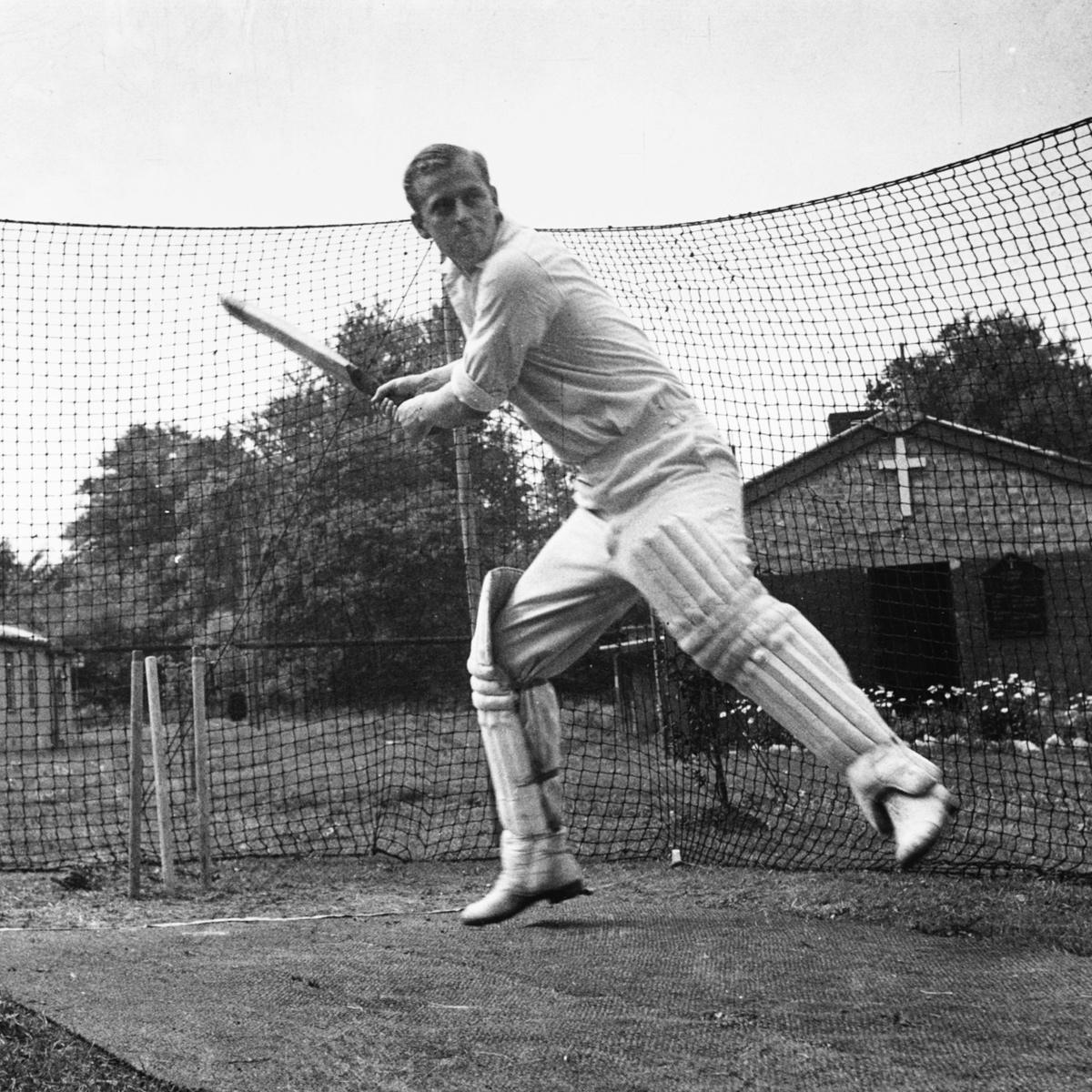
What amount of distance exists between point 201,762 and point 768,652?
209 inches

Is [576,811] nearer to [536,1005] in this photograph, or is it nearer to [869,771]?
[536,1005]

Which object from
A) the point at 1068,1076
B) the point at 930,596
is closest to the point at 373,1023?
the point at 1068,1076

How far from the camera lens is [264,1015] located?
3.94 meters

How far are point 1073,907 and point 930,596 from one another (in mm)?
10830

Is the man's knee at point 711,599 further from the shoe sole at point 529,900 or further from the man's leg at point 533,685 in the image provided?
the shoe sole at point 529,900

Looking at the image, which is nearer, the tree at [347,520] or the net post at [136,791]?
the net post at [136,791]

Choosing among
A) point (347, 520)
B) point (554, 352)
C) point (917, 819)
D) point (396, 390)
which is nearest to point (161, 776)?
point (396, 390)

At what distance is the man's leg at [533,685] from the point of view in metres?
2.92

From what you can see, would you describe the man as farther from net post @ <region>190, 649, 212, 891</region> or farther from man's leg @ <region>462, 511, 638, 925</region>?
net post @ <region>190, 649, 212, 891</region>

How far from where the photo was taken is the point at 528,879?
2.95 meters

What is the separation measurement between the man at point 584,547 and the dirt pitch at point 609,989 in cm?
87

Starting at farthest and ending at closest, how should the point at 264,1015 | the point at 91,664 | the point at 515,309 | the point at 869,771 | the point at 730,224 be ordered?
the point at 91,664
the point at 730,224
the point at 264,1015
the point at 515,309
the point at 869,771

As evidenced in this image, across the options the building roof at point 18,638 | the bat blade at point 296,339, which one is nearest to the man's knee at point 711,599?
the bat blade at point 296,339

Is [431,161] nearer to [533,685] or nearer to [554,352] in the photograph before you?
[554,352]
